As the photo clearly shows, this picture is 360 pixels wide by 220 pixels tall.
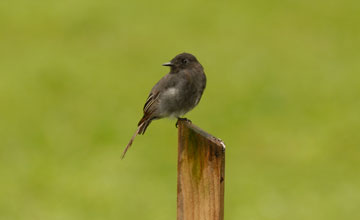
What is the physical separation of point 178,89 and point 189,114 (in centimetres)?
526

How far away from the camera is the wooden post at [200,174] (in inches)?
177

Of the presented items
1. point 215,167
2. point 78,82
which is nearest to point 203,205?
point 215,167

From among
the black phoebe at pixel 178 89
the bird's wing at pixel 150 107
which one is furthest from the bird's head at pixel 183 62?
the bird's wing at pixel 150 107

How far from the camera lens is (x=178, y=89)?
725 centimetres

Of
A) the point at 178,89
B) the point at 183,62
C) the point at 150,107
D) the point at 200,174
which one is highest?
the point at 183,62

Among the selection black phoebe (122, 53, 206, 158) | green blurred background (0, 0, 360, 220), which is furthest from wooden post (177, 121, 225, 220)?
green blurred background (0, 0, 360, 220)

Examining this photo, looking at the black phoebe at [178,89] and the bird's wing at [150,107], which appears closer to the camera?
the black phoebe at [178,89]

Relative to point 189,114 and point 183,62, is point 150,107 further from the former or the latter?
point 189,114

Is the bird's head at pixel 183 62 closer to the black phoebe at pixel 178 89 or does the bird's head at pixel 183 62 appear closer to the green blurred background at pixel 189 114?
the black phoebe at pixel 178 89

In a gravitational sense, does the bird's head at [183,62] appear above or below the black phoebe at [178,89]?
above

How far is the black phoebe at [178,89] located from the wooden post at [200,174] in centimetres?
243

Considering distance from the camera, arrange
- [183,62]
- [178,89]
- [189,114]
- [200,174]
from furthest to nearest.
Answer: [189,114], [178,89], [183,62], [200,174]

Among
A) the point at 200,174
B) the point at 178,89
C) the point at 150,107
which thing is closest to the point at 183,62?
the point at 178,89

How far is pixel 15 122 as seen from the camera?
1313 centimetres
